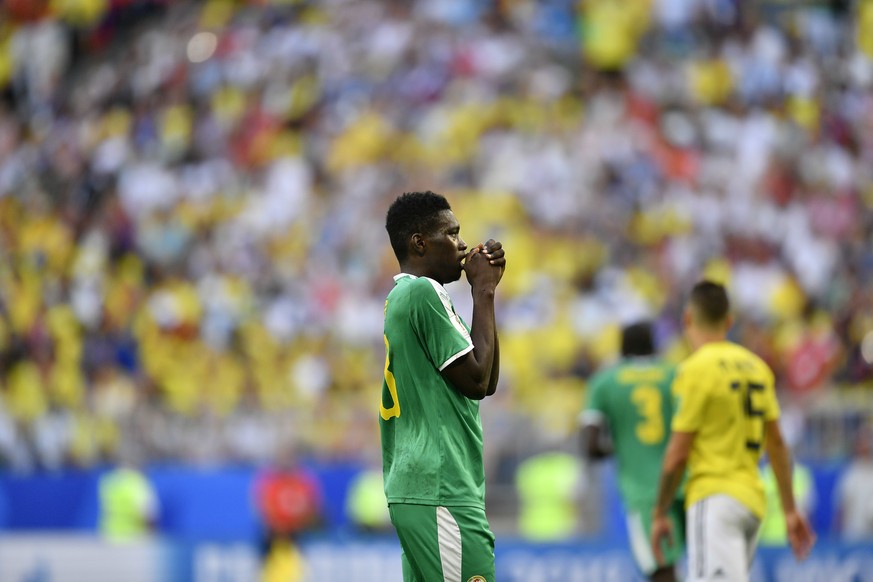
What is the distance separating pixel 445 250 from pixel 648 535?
3367mm

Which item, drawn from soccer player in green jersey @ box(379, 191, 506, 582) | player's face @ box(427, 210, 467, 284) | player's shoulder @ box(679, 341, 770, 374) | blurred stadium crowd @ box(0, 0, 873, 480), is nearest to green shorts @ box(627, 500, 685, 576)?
player's shoulder @ box(679, 341, 770, 374)

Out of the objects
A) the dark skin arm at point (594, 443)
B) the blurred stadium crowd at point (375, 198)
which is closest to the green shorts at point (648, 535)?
the dark skin arm at point (594, 443)

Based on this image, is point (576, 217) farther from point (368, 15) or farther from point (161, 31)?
point (161, 31)

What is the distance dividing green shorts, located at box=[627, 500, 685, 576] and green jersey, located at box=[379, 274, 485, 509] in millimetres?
2996

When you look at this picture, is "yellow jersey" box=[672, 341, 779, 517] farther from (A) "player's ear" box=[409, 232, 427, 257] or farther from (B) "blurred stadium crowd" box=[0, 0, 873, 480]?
(B) "blurred stadium crowd" box=[0, 0, 873, 480]


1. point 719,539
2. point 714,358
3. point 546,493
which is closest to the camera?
point 719,539

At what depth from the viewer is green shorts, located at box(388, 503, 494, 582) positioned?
15.0 feet

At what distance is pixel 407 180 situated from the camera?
64.8ft

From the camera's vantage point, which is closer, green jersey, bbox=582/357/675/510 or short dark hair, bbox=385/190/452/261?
short dark hair, bbox=385/190/452/261

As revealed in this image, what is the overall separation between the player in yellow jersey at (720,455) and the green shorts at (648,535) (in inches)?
38.2

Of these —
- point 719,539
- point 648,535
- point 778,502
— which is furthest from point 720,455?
point 778,502

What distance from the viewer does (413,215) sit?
15.8ft

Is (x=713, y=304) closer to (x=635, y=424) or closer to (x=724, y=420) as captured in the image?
(x=724, y=420)

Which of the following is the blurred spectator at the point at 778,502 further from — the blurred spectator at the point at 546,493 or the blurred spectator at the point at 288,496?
the blurred spectator at the point at 288,496
